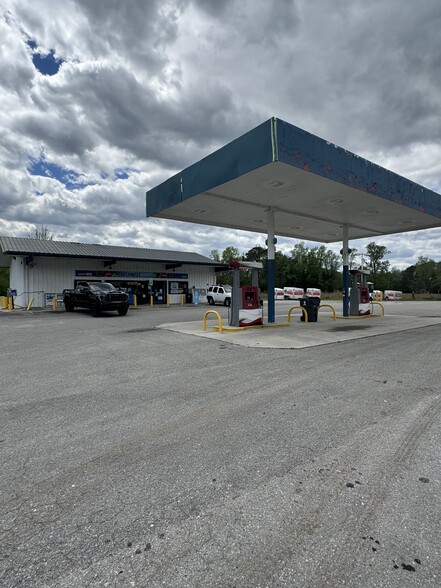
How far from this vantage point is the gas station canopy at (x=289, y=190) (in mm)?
8875

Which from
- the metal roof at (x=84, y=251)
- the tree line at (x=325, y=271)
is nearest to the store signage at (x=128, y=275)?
the metal roof at (x=84, y=251)

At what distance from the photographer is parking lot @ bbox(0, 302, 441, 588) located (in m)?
1.97

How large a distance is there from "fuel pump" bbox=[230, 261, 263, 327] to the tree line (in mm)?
58677

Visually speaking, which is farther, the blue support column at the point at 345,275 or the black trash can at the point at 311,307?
the blue support column at the point at 345,275

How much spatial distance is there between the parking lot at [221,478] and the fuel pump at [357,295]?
1162cm

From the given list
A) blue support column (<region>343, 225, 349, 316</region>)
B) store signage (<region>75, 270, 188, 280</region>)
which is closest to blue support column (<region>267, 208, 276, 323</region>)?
blue support column (<region>343, 225, 349, 316</region>)

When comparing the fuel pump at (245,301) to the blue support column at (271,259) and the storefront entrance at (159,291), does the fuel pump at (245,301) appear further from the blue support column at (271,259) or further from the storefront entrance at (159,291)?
the storefront entrance at (159,291)

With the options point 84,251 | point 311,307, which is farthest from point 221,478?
point 84,251

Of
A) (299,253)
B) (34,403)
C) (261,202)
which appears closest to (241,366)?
(34,403)

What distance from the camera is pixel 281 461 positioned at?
315 centimetres

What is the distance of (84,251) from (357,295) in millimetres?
19334

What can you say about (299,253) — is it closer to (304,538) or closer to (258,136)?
(258,136)

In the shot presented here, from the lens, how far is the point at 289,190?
11.3 metres

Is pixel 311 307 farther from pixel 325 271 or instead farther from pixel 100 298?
pixel 325 271
